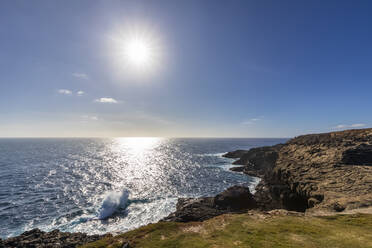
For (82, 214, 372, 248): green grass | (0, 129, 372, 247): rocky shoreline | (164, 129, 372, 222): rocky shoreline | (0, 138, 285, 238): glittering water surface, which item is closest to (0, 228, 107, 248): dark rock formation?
(0, 129, 372, 247): rocky shoreline

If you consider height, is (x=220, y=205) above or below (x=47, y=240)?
above

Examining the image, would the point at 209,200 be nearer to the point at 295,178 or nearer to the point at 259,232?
the point at 295,178

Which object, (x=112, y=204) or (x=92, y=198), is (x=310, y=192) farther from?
(x=92, y=198)

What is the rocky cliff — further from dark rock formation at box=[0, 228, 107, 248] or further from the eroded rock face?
dark rock formation at box=[0, 228, 107, 248]

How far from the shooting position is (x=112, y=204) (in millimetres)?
35625

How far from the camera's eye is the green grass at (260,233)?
34.0 feet

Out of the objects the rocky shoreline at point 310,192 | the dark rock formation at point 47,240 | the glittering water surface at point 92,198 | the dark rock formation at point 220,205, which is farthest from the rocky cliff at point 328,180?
the dark rock formation at point 47,240

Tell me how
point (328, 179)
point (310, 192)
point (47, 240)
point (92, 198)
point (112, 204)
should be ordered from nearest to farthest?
point (310, 192) < point (328, 179) < point (47, 240) < point (112, 204) < point (92, 198)

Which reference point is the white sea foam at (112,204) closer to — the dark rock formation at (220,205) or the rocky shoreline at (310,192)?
the rocky shoreline at (310,192)

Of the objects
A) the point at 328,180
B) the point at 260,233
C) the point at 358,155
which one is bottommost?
the point at 260,233

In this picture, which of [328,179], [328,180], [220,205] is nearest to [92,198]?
[220,205]

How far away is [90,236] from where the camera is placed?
25.5m

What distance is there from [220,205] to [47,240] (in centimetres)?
2947

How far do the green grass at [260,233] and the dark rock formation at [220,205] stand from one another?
14.4 m
